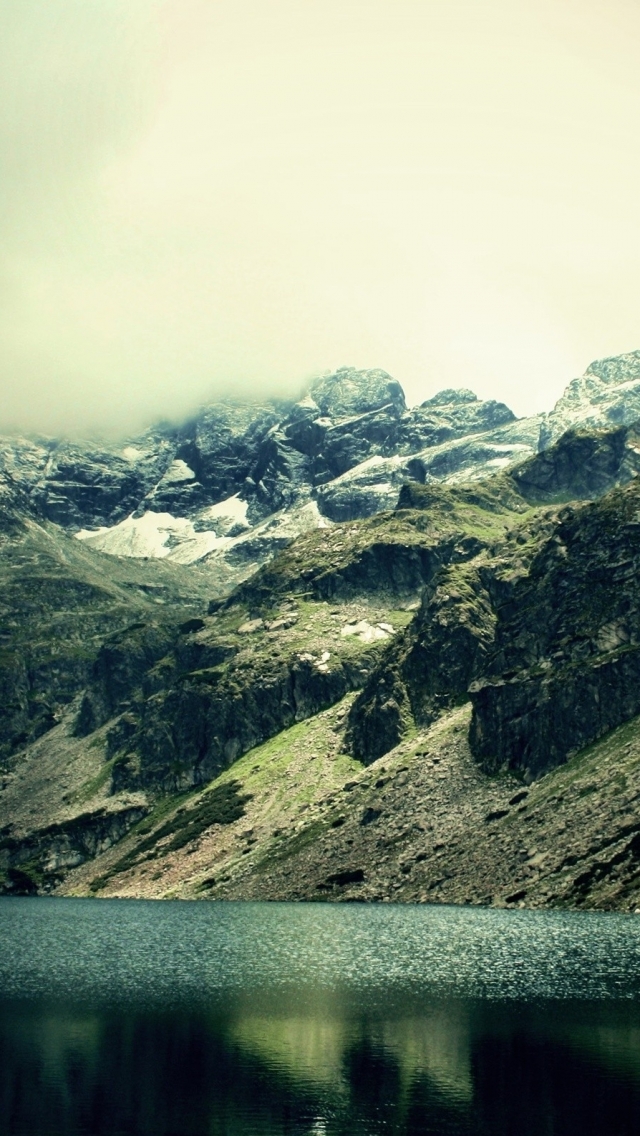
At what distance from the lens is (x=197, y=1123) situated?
198 ft

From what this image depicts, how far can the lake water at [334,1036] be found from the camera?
2410 inches

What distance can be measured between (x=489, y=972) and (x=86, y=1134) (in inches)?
2476

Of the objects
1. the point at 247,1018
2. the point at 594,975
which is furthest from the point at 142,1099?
the point at 594,975

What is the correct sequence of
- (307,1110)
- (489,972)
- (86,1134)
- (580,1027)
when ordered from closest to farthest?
(86,1134)
(307,1110)
(580,1027)
(489,972)

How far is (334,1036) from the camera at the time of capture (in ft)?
273

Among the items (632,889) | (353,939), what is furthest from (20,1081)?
(632,889)

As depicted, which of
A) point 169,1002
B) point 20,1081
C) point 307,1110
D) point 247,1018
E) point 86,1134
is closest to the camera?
point 86,1134

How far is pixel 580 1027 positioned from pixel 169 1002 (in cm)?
3787

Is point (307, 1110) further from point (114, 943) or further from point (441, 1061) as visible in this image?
point (114, 943)

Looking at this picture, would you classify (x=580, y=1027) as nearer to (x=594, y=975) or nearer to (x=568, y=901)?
(x=594, y=975)

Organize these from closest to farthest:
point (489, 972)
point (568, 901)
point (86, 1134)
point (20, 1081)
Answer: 1. point (86, 1134)
2. point (20, 1081)
3. point (489, 972)
4. point (568, 901)

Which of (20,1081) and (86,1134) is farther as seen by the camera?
(20,1081)

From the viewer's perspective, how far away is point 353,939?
15062 centimetres

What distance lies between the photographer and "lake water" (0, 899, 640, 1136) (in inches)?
2410
